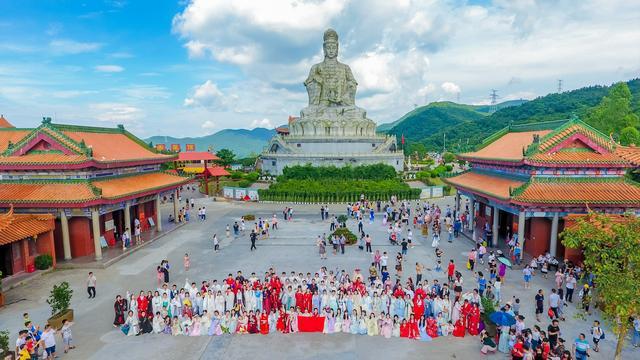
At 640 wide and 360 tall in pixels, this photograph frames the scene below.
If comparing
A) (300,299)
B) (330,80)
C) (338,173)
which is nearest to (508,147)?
(300,299)

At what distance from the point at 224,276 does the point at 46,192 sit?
39.2 feet

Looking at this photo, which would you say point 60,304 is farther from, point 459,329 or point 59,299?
point 459,329

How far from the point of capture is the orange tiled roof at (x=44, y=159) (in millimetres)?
24141

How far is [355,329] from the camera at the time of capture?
15828 millimetres

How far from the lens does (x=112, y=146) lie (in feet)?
97.9

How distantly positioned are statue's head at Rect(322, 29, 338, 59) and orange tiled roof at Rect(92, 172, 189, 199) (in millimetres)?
37508

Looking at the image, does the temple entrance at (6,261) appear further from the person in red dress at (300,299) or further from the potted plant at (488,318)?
the potted plant at (488,318)

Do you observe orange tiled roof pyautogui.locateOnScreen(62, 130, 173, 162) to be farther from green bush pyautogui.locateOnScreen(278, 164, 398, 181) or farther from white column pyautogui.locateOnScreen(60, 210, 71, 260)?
green bush pyautogui.locateOnScreen(278, 164, 398, 181)

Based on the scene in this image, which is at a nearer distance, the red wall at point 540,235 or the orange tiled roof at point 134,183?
the red wall at point 540,235

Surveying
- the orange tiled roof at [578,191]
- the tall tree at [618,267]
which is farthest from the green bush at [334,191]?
the tall tree at [618,267]

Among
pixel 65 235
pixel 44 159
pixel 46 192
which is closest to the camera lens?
pixel 46 192

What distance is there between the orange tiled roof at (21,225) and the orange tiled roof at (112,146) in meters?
4.55

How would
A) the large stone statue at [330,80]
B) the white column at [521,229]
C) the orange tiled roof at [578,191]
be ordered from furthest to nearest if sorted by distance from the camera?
the large stone statue at [330,80]
the white column at [521,229]
the orange tiled roof at [578,191]

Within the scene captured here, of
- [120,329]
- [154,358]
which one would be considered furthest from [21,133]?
[154,358]
